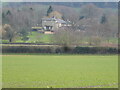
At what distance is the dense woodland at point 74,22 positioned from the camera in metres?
40.3

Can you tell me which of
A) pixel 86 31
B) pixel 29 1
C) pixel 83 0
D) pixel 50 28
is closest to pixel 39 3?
pixel 29 1

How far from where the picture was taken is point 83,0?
59.0 m

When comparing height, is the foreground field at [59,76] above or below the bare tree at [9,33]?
below

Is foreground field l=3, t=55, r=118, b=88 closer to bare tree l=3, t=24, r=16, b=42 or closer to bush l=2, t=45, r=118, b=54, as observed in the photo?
bush l=2, t=45, r=118, b=54

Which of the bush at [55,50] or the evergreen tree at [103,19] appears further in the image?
the evergreen tree at [103,19]

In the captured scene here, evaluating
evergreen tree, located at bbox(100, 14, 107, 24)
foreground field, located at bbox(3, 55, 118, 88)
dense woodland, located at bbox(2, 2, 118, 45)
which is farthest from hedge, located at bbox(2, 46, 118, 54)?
foreground field, located at bbox(3, 55, 118, 88)

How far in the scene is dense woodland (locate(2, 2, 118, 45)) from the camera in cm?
4028

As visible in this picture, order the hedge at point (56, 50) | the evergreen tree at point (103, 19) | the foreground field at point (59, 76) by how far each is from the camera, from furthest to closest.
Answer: the evergreen tree at point (103, 19) → the hedge at point (56, 50) → the foreground field at point (59, 76)

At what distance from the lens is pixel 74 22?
3734 centimetres

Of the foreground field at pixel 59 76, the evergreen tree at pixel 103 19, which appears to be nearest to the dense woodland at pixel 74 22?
the evergreen tree at pixel 103 19

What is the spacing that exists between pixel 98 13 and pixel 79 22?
→ 14254mm

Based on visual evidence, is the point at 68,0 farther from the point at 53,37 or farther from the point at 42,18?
the point at 53,37

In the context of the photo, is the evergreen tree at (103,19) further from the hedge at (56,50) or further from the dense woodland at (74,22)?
the hedge at (56,50)

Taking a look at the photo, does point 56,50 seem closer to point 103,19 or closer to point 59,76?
point 103,19
